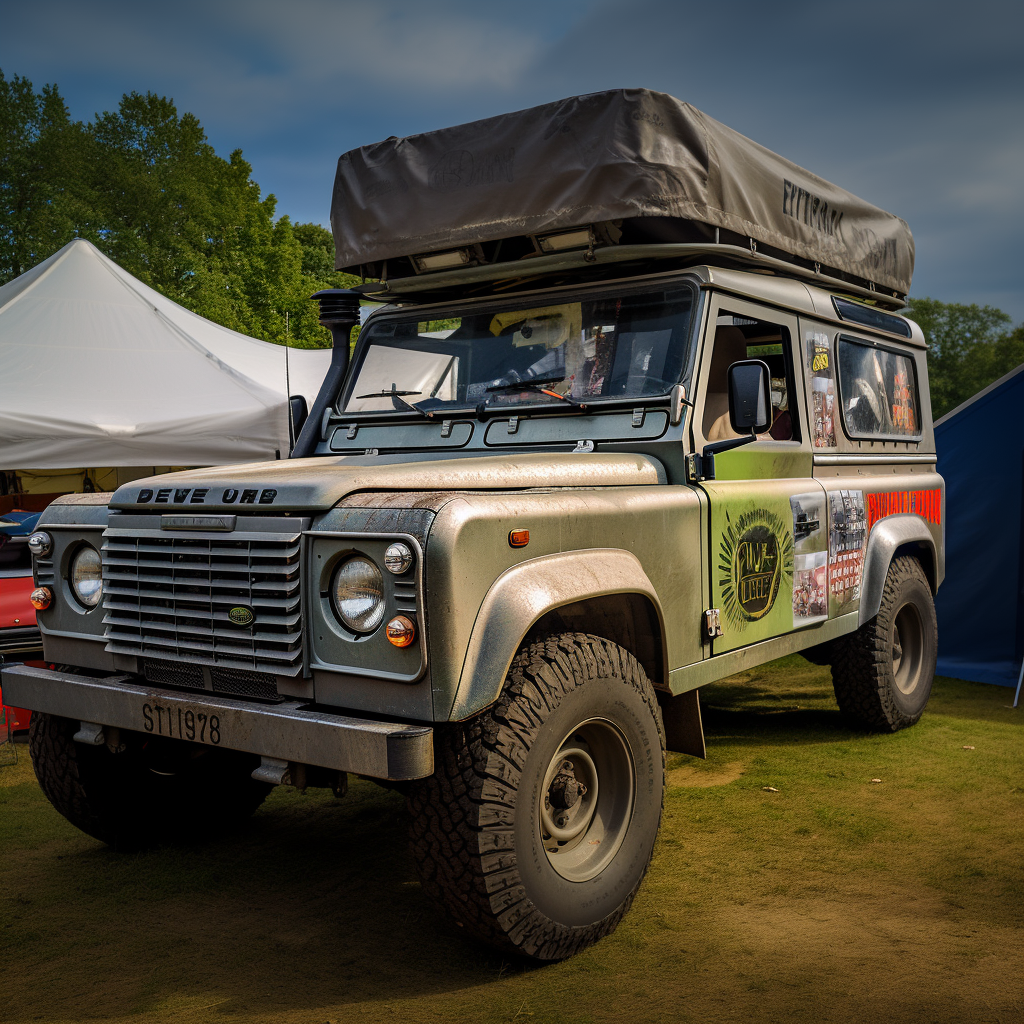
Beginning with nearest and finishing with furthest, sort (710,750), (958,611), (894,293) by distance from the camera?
1. (710,750)
2. (894,293)
3. (958,611)

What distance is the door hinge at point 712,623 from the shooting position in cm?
373

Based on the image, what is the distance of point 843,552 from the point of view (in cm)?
476

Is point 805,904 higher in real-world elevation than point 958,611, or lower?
lower

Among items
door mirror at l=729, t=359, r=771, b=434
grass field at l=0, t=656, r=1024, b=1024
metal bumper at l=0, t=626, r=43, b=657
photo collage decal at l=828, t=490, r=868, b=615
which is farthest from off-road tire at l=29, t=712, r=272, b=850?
photo collage decal at l=828, t=490, r=868, b=615

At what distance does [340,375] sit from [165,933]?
8.33ft

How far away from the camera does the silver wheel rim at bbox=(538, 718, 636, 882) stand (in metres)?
3.04

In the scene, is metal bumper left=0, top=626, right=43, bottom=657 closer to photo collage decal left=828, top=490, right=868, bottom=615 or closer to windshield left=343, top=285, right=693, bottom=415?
windshield left=343, top=285, right=693, bottom=415

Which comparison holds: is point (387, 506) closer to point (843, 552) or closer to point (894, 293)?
point (843, 552)

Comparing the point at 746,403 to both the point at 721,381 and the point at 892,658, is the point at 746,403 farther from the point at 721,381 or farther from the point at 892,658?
the point at 892,658

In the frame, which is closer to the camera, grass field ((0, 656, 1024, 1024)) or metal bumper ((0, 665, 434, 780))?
metal bumper ((0, 665, 434, 780))

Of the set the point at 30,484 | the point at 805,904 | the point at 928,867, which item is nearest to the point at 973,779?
the point at 928,867

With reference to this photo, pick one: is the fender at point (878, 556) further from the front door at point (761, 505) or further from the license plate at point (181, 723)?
the license plate at point (181, 723)

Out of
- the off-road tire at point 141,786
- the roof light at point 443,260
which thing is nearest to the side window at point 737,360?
the roof light at point 443,260

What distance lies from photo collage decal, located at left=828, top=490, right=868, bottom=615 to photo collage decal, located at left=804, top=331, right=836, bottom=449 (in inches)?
11.5
